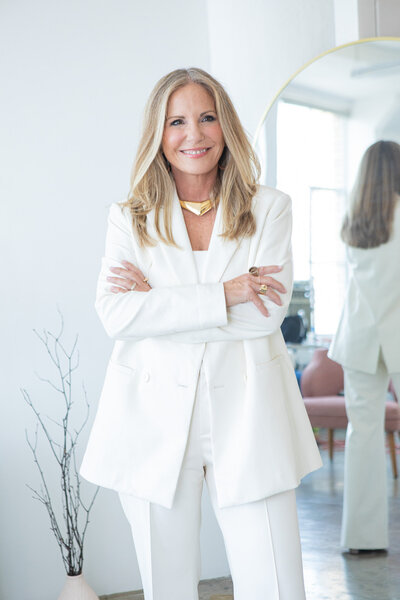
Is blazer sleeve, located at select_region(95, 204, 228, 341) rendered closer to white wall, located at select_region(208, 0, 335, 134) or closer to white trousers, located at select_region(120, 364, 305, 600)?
white trousers, located at select_region(120, 364, 305, 600)

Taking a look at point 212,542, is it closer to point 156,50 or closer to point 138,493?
point 138,493

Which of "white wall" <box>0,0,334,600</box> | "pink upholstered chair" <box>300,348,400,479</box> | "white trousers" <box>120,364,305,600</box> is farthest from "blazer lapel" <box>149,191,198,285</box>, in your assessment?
"pink upholstered chair" <box>300,348,400,479</box>

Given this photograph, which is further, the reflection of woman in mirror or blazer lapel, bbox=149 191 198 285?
the reflection of woman in mirror

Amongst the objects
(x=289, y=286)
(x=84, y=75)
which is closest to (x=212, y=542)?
(x=289, y=286)

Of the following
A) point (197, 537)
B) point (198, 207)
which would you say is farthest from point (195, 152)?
point (197, 537)

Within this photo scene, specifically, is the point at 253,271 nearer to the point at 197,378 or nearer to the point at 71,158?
the point at 197,378

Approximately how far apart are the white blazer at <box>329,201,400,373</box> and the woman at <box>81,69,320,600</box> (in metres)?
0.98

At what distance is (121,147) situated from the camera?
2.90m

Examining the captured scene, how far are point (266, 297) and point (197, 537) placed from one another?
Result: 647 millimetres

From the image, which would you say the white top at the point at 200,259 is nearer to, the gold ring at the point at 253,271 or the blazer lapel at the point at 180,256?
the blazer lapel at the point at 180,256

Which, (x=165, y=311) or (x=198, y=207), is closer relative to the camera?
(x=165, y=311)

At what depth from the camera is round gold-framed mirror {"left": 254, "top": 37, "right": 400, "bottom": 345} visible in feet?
9.20

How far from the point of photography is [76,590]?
8.54ft

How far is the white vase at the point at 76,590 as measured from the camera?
260 centimetres
